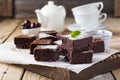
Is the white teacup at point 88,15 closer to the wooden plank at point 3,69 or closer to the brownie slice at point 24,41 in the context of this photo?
the brownie slice at point 24,41

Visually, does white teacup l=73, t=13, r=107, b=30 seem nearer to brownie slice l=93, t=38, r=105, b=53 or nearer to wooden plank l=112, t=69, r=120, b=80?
brownie slice l=93, t=38, r=105, b=53

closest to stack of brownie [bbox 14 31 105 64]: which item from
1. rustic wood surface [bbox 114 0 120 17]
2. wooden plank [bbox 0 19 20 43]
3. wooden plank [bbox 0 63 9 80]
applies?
wooden plank [bbox 0 63 9 80]

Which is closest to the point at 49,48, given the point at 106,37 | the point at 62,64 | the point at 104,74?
the point at 62,64

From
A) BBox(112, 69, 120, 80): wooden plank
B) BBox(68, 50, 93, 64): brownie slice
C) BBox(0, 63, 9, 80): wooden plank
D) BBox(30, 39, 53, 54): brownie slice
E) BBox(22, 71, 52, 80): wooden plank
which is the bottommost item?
BBox(112, 69, 120, 80): wooden plank

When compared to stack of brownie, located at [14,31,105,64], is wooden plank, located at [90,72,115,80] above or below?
below

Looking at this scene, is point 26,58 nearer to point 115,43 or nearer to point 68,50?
point 68,50

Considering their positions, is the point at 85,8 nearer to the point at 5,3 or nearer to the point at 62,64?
the point at 62,64
